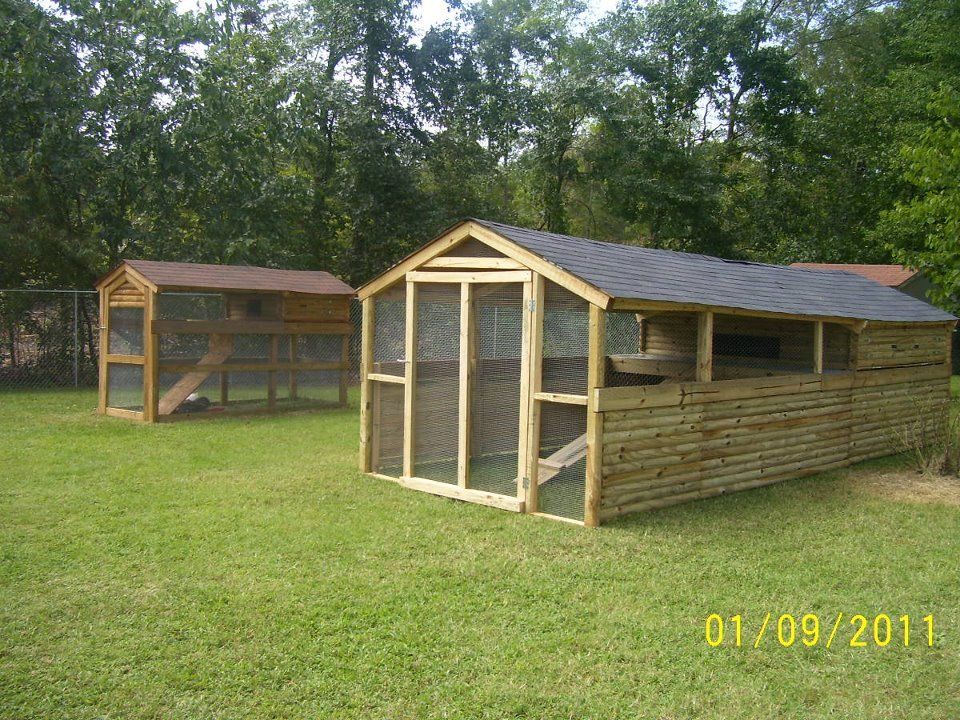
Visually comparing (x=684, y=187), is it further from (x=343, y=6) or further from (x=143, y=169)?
(x=143, y=169)

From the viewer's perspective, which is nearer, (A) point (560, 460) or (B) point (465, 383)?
(A) point (560, 460)

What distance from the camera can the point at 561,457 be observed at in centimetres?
695

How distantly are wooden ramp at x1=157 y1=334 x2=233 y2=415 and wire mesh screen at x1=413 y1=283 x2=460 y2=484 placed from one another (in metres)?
5.27

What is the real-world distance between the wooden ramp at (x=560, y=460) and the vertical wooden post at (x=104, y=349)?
762 cm

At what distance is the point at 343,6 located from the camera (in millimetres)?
19625

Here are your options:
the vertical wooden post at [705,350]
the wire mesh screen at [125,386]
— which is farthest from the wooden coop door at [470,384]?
the wire mesh screen at [125,386]

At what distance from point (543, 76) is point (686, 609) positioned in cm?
2164

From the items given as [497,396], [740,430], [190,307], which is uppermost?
[190,307]

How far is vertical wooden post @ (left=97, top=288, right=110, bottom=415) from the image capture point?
464 inches

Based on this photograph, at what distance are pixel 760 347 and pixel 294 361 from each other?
702cm

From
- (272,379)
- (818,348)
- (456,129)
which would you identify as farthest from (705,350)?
(456,129)

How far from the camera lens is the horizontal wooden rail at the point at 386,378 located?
7703 mm

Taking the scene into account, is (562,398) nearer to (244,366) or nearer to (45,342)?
(244,366)

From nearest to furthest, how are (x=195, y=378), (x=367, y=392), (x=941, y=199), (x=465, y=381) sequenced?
1. (x=465, y=381)
2. (x=367, y=392)
3. (x=941, y=199)
4. (x=195, y=378)
